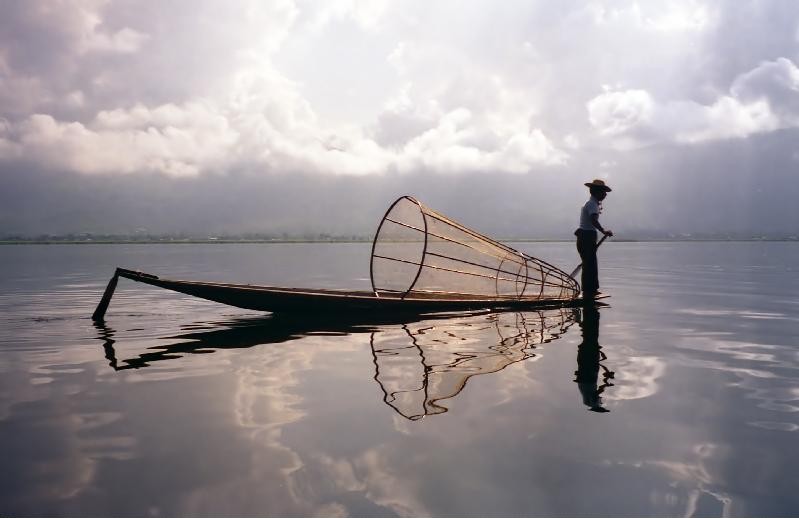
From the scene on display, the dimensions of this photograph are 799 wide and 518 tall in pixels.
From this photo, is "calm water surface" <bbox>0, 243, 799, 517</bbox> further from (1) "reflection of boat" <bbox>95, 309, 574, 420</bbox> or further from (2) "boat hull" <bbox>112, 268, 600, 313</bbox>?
(2) "boat hull" <bbox>112, 268, 600, 313</bbox>

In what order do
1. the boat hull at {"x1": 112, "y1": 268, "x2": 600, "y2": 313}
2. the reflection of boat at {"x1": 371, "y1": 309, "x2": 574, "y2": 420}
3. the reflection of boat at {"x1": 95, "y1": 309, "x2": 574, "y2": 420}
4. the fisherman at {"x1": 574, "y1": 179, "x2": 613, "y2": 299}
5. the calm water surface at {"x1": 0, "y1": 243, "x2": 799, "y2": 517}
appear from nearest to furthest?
1. the calm water surface at {"x1": 0, "y1": 243, "x2": 799, "y2": 517}
2. the reflection of boat at {"x1": 371, "y1": 309, "x2": 574, "y2": 420}
3. the reflection of boat at {"x1": 95, "y1": 309, "x2": 574, "y2": 420}
4. the boat hull at {"x1": 112, "y1": 268, "x2": 600, "y2": 313}
5. the fisherman at {"x1": 574, "y1": 179, "x2": 613, "y2": 299}

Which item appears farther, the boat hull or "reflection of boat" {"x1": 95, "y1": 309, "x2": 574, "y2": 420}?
the boat hull

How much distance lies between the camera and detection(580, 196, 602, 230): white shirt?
13.3m

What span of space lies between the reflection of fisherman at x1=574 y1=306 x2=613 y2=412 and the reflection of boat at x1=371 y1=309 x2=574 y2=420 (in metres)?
0.69

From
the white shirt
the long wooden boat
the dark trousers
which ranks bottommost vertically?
the long wooden boat

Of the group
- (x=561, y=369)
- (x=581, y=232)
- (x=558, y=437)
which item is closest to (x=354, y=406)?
(x=558, y=437)

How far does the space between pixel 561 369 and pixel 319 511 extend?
17.4 ft

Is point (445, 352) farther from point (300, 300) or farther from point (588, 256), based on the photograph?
point (588, 256)

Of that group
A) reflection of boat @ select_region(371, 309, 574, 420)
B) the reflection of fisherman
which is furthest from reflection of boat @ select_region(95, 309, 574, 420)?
the reflection of fisherman

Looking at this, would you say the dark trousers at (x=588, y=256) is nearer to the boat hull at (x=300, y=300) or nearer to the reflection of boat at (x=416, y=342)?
the reflection of boat at (x=416, y=342)

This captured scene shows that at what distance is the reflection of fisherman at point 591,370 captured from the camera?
642 cm

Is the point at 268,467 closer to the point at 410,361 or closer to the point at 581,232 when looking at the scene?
the point at 410,361

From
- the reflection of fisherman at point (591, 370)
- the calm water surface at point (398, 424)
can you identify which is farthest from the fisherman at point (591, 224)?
the calm water surface at point (398, 424)

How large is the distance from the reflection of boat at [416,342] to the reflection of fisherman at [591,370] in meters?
0.72
